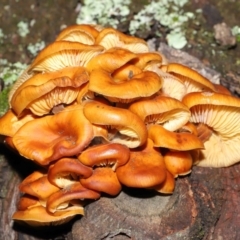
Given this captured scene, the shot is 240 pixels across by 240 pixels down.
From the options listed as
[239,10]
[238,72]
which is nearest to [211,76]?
[238,72]

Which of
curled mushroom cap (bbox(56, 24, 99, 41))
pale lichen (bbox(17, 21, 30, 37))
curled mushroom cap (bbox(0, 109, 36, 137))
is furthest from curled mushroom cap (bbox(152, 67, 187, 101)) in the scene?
pale lichen (bbox(17, 21, 30, 37))

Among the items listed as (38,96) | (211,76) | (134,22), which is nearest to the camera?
(38,96)

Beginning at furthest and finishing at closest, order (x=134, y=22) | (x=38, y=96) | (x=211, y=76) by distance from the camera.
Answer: (x=134, y=22), (x=211, y=76), (x=38, y=96)

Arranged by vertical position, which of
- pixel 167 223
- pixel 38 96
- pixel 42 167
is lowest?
pixel 167 223

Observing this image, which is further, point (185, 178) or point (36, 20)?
point (36, 20)

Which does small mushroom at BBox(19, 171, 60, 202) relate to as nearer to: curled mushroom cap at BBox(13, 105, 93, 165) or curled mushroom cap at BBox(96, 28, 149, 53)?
curled mushroom cap at BBox(13, 105, 93, 165)

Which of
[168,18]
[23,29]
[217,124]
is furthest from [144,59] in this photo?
[23,29]

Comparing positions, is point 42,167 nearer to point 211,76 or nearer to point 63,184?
point 63,184

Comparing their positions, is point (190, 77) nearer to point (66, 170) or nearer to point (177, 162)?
point (177, 162)
